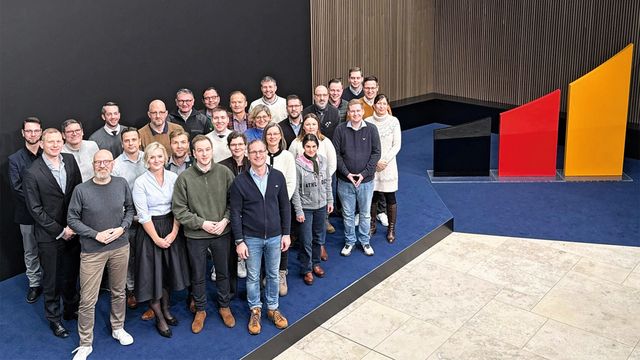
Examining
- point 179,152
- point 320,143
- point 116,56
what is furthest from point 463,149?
point 179,152

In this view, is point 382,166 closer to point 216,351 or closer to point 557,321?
point 557,321

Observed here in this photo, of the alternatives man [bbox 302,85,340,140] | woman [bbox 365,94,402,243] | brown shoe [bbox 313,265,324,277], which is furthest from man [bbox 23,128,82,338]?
woman [bbox 365,94,402,243]

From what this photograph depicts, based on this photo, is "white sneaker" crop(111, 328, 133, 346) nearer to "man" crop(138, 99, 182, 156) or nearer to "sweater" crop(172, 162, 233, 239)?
"sweater" crop(172, 162, 233, 239)

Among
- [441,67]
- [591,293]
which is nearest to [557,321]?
[591,293]

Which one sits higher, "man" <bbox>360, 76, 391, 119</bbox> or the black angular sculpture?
"man" <bbox>360, 76, 391, 119</bbox>

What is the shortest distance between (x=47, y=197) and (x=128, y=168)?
553 mm

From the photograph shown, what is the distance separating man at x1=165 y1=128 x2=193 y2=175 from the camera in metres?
4.52

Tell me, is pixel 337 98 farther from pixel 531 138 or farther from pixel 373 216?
pixel 531 138

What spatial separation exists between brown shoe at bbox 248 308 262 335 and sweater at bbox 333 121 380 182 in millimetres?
1420

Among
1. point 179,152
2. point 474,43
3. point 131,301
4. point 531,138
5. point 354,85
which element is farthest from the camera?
point 474,43

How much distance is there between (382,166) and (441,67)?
5566 mm

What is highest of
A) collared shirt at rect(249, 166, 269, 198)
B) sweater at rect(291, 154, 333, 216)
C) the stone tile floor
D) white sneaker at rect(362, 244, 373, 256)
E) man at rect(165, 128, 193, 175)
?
man at rect(165, 128, 193, 175)

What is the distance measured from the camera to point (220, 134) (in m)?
5.18

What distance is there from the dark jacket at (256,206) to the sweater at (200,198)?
0.11 metres
